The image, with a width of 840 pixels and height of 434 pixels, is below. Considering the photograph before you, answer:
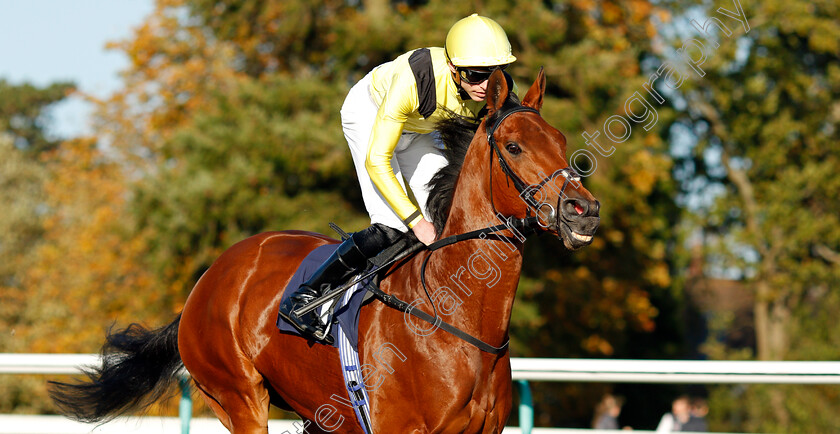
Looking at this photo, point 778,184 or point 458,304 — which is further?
point 778,184

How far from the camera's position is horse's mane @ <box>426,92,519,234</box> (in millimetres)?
3414

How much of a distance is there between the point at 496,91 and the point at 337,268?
974mm

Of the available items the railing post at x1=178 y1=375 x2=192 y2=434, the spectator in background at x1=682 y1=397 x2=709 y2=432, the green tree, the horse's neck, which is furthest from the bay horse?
the green tree

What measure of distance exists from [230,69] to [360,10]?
13.7 feet

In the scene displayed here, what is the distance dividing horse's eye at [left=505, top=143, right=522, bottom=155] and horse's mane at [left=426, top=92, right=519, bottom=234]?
42 centimetres

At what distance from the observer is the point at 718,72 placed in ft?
62.1

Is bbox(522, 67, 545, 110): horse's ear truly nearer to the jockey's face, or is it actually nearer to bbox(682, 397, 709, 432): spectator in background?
the jockey's face

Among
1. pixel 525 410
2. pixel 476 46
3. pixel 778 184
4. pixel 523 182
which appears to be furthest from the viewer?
pixel 778 184

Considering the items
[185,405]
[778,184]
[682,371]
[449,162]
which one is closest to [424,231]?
[449,162]

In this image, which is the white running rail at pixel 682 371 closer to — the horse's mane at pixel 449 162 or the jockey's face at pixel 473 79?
the horse's mane at pixel 449 162

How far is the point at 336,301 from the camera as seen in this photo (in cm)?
346

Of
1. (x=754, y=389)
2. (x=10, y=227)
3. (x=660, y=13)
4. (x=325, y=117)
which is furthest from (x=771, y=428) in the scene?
(x=10, y=227)

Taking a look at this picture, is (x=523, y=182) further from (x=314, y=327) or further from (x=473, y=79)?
(x=314, y=327)

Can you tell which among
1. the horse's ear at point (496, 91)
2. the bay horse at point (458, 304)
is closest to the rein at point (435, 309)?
the bay horse at point (458, 304)
